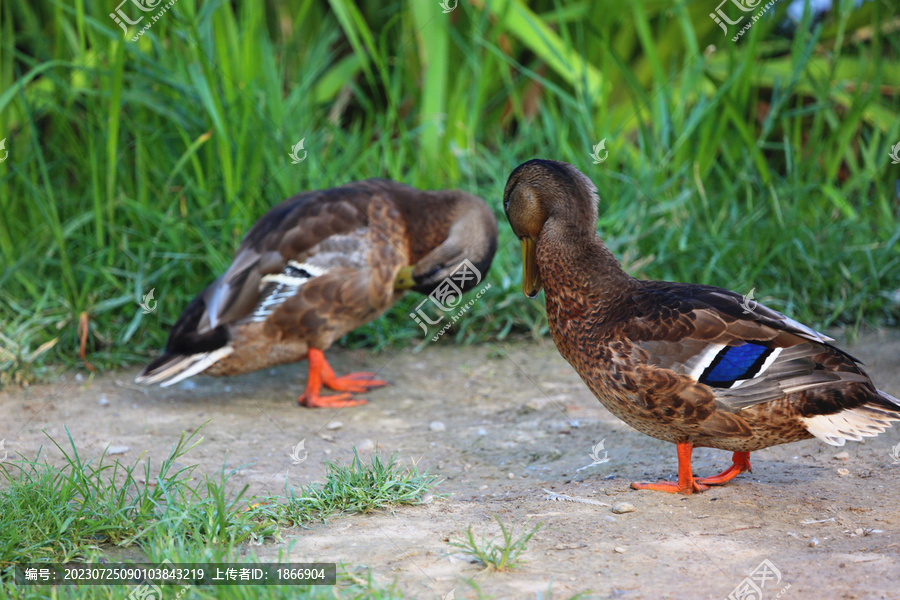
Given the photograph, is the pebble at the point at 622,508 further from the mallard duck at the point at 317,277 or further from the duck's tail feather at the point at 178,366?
the duck's tail feather at the point at 178,366

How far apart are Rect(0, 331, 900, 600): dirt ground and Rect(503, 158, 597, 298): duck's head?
0.95 meters

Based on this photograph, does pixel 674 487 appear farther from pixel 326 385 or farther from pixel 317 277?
pixel 326 385

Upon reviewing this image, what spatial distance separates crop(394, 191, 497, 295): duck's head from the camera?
4.73 metres

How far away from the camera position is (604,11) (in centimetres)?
635

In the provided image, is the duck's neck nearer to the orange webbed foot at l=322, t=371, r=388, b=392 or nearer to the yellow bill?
the yellow bill

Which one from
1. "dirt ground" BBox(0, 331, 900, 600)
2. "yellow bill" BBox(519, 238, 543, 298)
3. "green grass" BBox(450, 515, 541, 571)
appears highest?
"yellow bill" BBox(519, 238, 543, 298)

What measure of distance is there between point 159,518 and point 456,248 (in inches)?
91.2

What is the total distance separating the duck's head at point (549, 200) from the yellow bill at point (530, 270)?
0.04 metres

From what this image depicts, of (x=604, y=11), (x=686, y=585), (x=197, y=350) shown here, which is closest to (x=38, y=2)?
(x=197, y=350)

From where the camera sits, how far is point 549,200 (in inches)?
133

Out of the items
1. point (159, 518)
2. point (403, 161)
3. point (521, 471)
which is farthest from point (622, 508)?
point (403, 161)

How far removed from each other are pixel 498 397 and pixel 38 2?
4.71 m

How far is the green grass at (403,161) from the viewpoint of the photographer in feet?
17.0

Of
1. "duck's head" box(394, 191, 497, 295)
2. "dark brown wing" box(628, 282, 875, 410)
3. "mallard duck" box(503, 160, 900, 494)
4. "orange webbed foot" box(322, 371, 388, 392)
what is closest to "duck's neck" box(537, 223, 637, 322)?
"mallard duck" box(503, 160, 900, 494)
